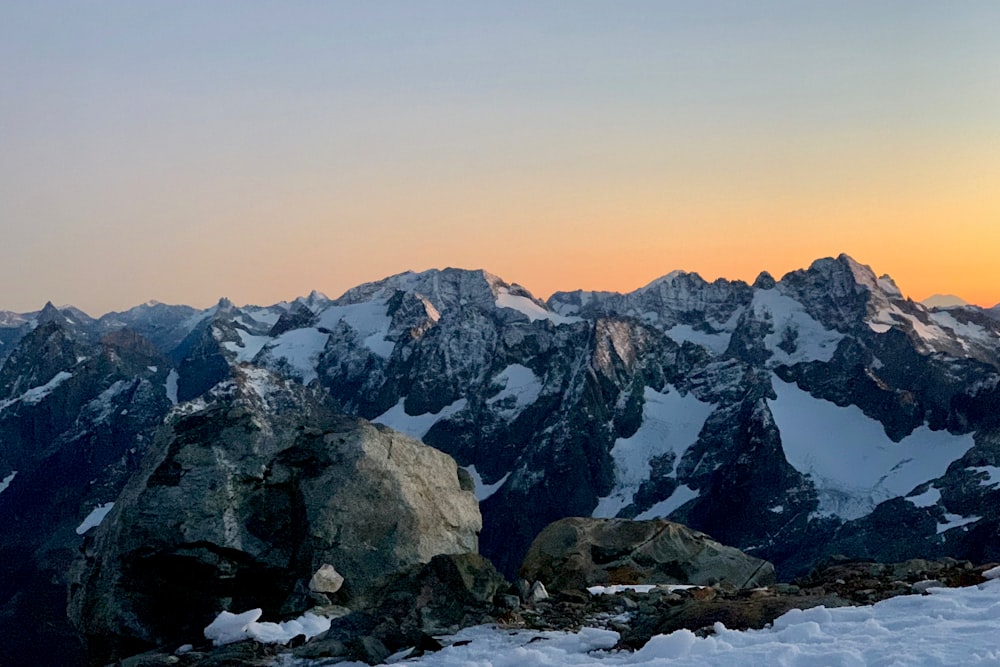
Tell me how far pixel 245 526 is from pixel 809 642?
16674 millimetres

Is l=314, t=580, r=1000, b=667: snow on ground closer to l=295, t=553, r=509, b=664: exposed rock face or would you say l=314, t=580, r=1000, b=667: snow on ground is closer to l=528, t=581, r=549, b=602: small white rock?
l=295, t=553, r=509, b=664: exposed rock face

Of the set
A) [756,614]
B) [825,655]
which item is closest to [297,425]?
[756,614]

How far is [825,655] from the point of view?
42.2 feet

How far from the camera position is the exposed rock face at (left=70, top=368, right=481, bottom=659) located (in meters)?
24.5

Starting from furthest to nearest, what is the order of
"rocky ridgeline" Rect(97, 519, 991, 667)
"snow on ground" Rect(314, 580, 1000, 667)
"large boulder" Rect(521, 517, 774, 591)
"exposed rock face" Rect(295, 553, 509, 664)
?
"large boulder" Rect(521, 517, 774, 591) → "exposed rock face" Rect(295, 553, 509, 664) → "rocky ridgeline" Rect(97, 519, 991, 667) → "snow on ground" Rect(314, 580, 1000, 667)

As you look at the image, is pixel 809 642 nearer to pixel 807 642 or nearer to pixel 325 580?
pixel 807 642

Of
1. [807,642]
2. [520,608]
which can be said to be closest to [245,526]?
[520,608]

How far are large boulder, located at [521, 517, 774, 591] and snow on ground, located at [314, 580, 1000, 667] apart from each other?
12.2 m

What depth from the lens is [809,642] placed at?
46.5 ft

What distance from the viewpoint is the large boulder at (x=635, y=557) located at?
98.4 ft

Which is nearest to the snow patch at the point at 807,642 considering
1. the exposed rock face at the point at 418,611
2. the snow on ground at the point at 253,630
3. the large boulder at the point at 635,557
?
the exposed rock face at the point at 418,611

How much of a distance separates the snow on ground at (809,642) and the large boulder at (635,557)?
12224mm

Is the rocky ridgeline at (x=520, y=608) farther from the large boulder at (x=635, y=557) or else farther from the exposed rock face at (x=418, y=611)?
the large boulder at (x=635, y=557)

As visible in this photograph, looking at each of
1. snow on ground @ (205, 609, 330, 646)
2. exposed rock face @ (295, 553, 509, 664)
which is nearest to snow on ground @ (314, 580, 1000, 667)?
exposed rock face @ (295, 553, 509, 664)
